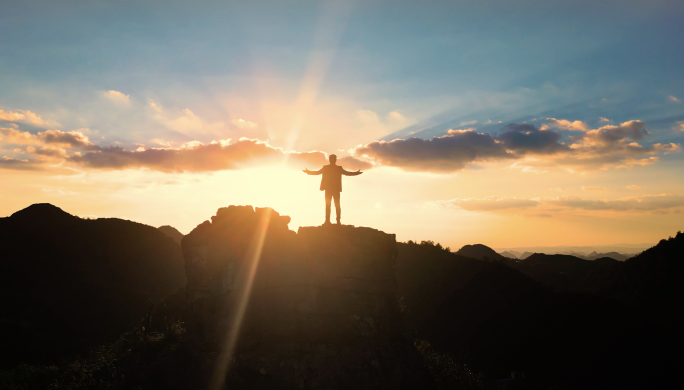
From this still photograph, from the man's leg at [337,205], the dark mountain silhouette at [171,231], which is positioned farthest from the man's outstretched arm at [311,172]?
the dark mountain silhouette at [171,231]

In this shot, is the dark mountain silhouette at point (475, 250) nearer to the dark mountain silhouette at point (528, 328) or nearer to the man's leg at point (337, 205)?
the dark mountain silhouette at point (528, 328)

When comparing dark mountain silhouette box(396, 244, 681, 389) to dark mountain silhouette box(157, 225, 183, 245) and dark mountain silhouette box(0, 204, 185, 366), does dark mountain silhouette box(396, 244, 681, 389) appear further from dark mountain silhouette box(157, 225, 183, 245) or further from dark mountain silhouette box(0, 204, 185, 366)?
dark mountain silhouette box(157, 225, 183, 245)

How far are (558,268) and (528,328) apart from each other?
28.8 meters

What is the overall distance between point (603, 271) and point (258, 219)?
41.3m

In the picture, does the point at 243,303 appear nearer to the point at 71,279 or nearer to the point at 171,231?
the point at 71,279

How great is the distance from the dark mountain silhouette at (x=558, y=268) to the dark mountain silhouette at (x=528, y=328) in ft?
39.5

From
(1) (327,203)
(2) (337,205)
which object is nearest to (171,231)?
(1) (327,203)

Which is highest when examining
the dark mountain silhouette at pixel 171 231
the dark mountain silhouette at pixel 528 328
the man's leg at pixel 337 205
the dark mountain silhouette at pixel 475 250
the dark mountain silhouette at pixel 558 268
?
the dark mountain silhouette at pixel 171 231

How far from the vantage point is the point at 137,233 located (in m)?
56.2

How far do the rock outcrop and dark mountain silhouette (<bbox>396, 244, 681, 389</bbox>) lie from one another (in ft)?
40.5

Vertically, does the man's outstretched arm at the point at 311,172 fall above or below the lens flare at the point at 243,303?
above

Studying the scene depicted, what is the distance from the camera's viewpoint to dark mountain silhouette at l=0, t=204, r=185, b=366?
107 ft

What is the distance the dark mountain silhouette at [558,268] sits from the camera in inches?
1821

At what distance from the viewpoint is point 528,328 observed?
2969 cm
